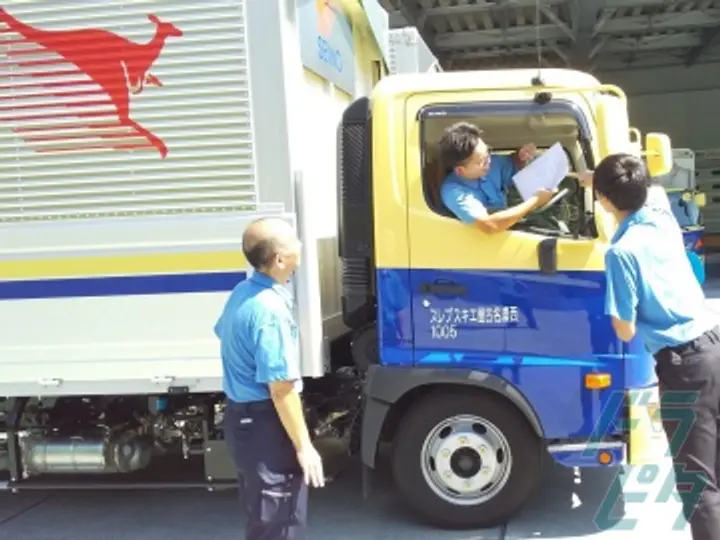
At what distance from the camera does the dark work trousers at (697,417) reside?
3215mm

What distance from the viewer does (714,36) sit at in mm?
18688

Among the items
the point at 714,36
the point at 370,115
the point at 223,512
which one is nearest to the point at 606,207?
the point at 370,115

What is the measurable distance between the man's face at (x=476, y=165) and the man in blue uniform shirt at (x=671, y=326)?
2.86 feet

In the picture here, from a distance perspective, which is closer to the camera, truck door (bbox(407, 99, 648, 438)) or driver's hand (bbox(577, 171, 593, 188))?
driver's hand (bbox(577, 171, 593, 188))

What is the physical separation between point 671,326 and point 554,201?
1.09 metres

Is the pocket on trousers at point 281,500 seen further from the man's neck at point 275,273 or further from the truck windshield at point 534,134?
the truck windshield at point 534,134

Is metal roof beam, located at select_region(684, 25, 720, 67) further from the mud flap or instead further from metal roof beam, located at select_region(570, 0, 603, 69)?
the mud flap

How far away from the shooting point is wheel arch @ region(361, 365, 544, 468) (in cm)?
418

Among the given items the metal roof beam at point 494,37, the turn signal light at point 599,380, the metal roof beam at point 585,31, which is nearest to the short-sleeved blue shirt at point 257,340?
the turn signal light at point 599,380

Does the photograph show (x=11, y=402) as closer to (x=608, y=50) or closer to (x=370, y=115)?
(x=370, y=115)

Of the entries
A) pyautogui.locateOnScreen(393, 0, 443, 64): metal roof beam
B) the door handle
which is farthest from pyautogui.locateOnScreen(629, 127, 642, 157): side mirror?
pyautogui.locateOnScreen(393, 0, 443, 64): metal roof beam

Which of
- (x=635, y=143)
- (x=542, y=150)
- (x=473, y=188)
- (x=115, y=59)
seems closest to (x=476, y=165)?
(x=473, y=188)

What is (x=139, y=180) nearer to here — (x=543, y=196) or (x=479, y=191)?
(x=479, y=191)

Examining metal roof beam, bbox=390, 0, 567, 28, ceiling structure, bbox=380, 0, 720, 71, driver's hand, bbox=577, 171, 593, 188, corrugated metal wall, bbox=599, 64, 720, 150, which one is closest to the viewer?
driver's hand, bbox=577, 171, 593, 188
